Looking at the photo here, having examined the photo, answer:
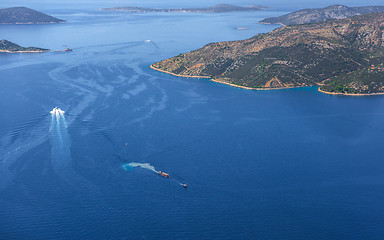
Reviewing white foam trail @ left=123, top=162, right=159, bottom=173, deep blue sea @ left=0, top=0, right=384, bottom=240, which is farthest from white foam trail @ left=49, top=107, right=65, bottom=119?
white foam trail @ left=123, top=162, right=159, bottom=173

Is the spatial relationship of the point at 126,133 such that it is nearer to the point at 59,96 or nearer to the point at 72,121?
the point at 72,121

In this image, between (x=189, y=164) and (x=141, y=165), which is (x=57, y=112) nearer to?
(x=141, y=165)

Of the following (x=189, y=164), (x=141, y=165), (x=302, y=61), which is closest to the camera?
(x=141, y=165)

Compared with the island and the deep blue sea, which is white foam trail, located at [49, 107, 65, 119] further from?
the island

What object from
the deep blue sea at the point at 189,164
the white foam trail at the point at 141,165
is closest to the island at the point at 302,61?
the deep blue sea at the point at 189,164

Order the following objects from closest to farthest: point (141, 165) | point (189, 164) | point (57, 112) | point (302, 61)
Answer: point (141, 165) < point (189, 164) < point (57, 112) < point (302, 61)

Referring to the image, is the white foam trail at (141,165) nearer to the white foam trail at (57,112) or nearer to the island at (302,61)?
the white foam trail at (57,112)

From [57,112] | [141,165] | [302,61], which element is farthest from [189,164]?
[302,61]
